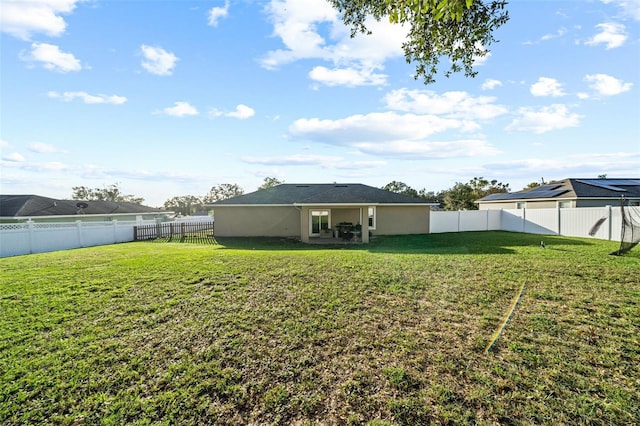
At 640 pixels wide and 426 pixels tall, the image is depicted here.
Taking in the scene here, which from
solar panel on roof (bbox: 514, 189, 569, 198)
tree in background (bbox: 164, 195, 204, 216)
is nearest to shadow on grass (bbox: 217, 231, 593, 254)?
solar panel on roof (bbox: 514, 189, 569, 198)

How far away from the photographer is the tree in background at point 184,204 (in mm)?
64438

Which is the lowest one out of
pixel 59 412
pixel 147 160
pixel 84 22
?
pixel 59 412

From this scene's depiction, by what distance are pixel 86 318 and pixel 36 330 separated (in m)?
0.59

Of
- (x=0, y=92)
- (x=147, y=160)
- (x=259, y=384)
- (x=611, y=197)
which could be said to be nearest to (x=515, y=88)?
(x=611, y=197)

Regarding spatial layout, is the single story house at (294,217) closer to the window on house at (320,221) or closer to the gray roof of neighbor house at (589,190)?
the window on house at (320,221)

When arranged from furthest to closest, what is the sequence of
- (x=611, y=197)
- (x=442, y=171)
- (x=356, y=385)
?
1. (x=442, y=171)
2. (x=611, y=197)
3. (x=356, y=385)

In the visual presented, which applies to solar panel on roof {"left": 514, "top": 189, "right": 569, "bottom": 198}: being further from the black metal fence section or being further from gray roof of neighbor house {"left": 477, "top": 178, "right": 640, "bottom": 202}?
the black metal fence section

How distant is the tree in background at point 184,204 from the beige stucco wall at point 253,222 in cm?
5005

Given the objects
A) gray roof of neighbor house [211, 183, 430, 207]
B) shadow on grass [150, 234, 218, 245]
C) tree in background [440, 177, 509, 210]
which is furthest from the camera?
tree in background [440, 177, 509, 210]

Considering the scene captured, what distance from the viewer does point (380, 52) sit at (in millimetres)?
8883

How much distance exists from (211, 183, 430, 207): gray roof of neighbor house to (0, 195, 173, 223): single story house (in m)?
12.0

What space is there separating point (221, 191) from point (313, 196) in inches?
2227

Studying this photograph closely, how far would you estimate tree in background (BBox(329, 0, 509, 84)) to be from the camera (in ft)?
20.4

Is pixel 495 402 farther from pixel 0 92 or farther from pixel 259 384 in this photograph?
pixel 0 92
